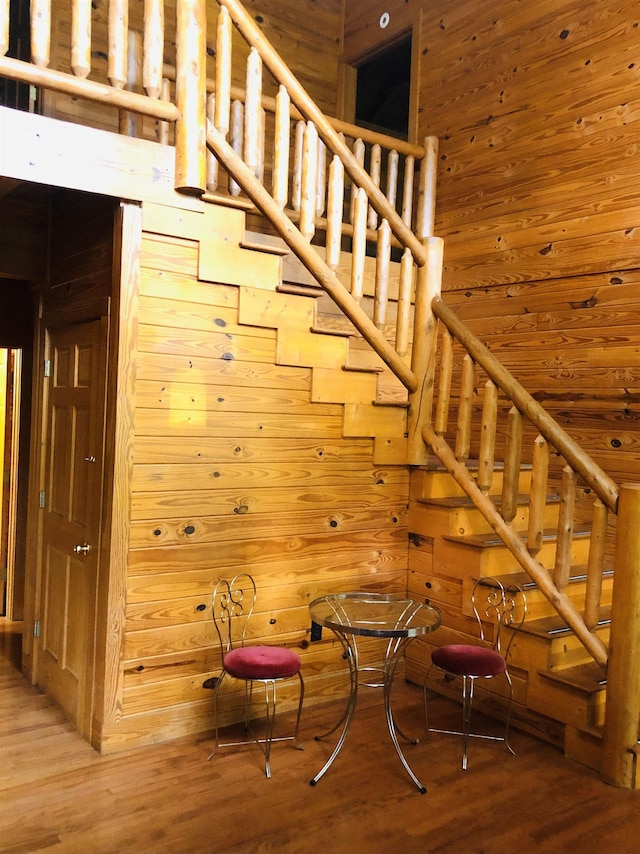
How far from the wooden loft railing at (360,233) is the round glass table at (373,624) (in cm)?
65

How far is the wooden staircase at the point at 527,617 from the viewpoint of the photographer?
3068 mm

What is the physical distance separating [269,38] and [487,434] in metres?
3.48

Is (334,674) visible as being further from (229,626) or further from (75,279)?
(75,279)

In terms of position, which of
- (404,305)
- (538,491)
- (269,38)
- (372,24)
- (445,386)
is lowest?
(538,491)

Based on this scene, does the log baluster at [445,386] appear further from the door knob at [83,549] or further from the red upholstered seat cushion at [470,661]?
the door knob at [83,549]

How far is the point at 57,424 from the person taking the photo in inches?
144

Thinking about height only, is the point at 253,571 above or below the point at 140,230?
below

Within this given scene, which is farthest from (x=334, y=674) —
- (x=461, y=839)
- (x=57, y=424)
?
(x=57, y=424)

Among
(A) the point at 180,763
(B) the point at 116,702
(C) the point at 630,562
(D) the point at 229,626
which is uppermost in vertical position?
(C) the point at 630,562

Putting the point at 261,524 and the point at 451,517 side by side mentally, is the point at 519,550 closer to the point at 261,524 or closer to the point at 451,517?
the point at 451,517

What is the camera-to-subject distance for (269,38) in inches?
206

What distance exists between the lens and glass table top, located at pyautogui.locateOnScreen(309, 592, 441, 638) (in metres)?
2.66

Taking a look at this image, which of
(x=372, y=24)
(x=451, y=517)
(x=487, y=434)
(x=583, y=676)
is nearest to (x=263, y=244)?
(x=487, y=434)

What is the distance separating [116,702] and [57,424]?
1.40 metres
